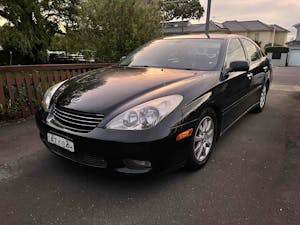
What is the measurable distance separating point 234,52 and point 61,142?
8.54 ft

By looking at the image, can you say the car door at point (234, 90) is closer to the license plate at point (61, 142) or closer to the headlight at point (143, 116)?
the headlight at point (143, 116)

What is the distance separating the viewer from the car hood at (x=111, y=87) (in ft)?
8.20

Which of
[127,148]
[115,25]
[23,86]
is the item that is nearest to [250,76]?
[127,148]

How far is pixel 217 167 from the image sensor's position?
3.01 metres

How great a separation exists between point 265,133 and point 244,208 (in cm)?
209

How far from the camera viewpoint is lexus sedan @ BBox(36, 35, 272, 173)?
7.49ft

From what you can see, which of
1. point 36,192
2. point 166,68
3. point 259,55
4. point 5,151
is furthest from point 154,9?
point 36,192

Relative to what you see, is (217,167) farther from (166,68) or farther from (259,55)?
(259,55)

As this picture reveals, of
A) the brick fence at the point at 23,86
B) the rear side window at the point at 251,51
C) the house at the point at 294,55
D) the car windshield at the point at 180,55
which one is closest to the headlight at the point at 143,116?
the car windshield at the point at 180,55

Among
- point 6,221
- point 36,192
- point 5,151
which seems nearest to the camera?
point 6,221

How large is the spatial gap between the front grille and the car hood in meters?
0.05

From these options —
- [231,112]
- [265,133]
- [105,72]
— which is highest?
[105,72]

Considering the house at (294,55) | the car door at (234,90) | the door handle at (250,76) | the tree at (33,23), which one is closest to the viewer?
the car door at (234,90)

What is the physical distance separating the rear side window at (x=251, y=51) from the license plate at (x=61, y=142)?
3188 millimetres
